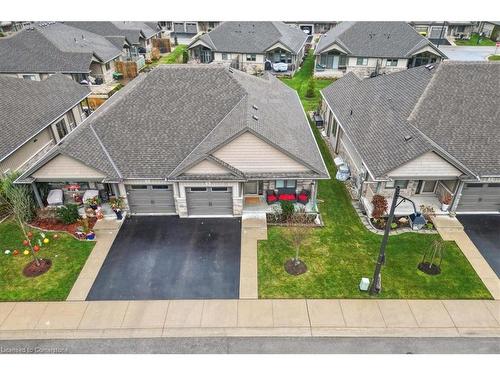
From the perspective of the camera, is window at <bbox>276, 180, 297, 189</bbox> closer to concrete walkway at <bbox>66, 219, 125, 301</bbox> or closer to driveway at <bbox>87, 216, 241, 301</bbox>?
driveway at <bbox>87, 216, 241, 301</bbox>

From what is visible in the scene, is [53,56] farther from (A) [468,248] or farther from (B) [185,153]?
(A) [468,248]

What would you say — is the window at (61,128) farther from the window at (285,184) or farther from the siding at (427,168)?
the siding at (427,168)

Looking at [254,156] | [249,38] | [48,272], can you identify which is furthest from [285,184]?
[249,38]

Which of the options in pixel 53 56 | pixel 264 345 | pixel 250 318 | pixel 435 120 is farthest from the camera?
pixel 53 56

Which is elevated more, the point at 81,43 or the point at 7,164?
the point at 81,43

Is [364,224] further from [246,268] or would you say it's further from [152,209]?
[152,209]

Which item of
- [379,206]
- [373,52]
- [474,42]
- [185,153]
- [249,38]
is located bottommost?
[379,206]

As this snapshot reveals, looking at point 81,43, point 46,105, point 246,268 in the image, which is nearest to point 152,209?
point 246,268
